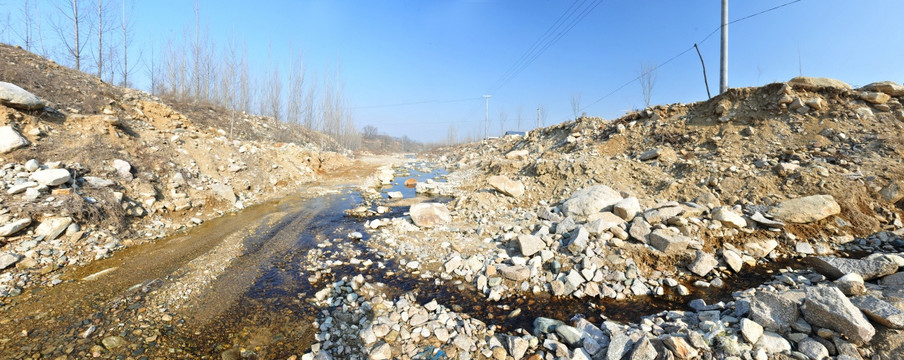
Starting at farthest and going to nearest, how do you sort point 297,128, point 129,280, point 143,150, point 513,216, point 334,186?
point 297,128 → point 334,186 → point 143,150 → point 513,216 → point 129,280

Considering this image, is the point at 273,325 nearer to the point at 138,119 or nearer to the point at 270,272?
the point at 270,272

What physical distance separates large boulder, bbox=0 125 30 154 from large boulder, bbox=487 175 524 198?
441 inches

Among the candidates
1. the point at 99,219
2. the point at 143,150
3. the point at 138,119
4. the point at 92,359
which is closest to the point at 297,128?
the point at 138,119

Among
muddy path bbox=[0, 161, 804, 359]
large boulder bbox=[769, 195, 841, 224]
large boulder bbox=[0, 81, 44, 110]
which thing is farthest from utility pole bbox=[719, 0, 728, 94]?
large boulder bbox=[0, 81, 44, 110]

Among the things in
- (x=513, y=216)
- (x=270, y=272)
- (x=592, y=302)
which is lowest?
(x=592, y=302)

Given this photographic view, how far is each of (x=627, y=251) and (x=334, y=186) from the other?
12493 millimetres

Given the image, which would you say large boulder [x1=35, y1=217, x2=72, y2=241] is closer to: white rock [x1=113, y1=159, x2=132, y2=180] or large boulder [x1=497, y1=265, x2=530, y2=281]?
white rock [x1=113, y1=159, x2=132, y2=180]

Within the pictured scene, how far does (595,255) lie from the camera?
5.20 meters

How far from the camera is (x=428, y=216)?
298 inches

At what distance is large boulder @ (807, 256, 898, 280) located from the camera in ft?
12.4

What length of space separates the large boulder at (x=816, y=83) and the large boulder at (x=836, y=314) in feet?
34.2

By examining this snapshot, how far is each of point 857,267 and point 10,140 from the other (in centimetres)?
1542

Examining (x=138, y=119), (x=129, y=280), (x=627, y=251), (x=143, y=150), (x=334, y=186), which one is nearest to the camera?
(x=129, y=280)

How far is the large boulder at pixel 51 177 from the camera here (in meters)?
6.12
